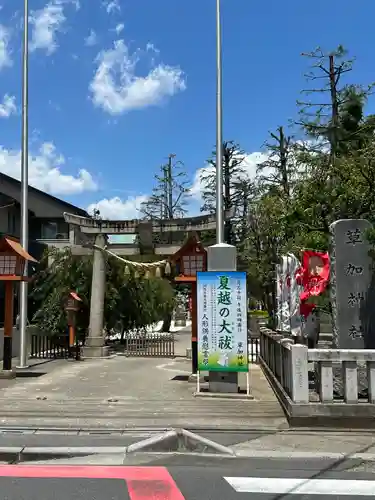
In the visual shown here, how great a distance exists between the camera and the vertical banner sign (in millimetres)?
10531

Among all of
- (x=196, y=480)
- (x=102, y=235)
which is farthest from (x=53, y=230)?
(x=196, y=480)

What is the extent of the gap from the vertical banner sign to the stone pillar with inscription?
198cm

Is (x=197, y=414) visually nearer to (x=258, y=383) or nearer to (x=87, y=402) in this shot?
(x=87, y=402)

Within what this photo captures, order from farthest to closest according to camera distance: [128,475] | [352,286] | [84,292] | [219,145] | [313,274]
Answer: [84,292]
[219,145]
[313,274]
[352,286]
[128,475]

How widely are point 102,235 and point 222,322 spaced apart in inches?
396

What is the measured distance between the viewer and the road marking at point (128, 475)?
532cm

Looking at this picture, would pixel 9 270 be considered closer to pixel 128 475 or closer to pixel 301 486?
pixel 128 475

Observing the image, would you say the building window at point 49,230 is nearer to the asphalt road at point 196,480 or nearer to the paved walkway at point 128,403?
the paved walkway at point 128,403

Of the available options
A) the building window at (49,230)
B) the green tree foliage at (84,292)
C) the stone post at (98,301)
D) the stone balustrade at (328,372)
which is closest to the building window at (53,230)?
the building window at (49,230)

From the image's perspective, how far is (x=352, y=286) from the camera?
10.6m

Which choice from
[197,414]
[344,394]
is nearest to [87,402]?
[197,414]

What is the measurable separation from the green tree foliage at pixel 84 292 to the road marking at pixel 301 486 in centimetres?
1591

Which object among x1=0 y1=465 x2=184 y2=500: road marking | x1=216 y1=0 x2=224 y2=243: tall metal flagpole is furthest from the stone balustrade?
x1=216 y1=0 x2=224 y2=243: tall metal flagpole

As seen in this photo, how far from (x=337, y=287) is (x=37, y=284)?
17054 millimetres
